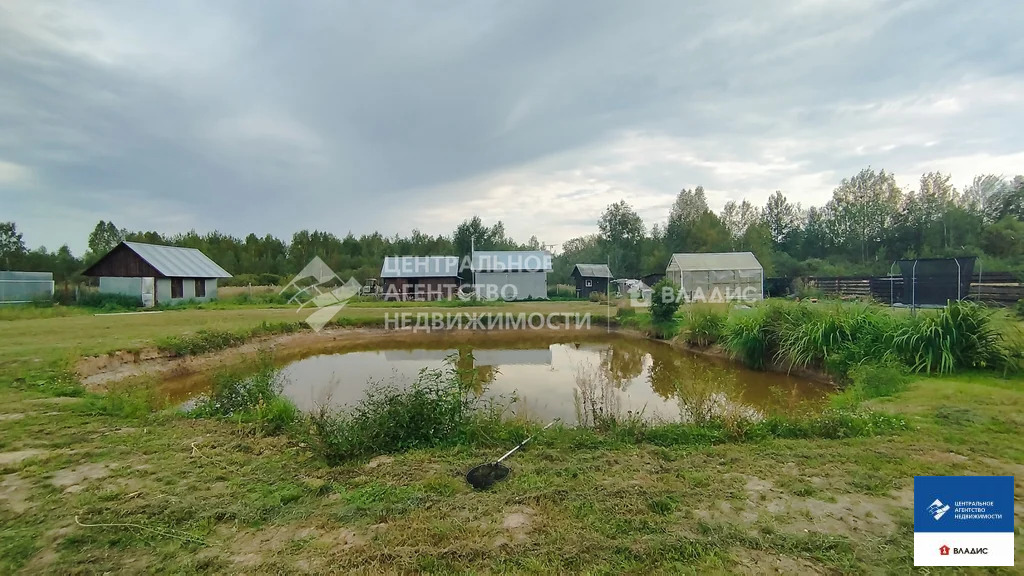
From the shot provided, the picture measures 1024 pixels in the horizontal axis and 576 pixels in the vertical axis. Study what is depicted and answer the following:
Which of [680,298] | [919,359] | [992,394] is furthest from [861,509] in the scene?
[680,298]

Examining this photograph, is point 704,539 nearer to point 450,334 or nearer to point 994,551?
point 994,551

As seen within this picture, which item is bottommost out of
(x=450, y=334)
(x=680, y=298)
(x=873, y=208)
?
(x=450, y=334)

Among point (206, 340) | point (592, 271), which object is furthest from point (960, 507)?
point (592, 271)

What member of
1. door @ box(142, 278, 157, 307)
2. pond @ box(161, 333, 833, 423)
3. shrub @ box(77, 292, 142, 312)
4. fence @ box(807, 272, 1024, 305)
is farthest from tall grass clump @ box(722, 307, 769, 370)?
door @ box(142, 278, 157, 307)

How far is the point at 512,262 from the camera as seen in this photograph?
34844mm

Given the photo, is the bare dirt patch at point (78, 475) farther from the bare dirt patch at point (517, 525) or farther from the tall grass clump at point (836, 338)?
the tall grass clump at point (836, 338)

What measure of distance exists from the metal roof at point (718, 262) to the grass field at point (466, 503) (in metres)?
21.6

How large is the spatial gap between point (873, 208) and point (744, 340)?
134ft

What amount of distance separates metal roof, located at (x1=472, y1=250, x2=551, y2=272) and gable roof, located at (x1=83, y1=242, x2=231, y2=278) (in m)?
17.7

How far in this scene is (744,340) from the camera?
1158 cm
